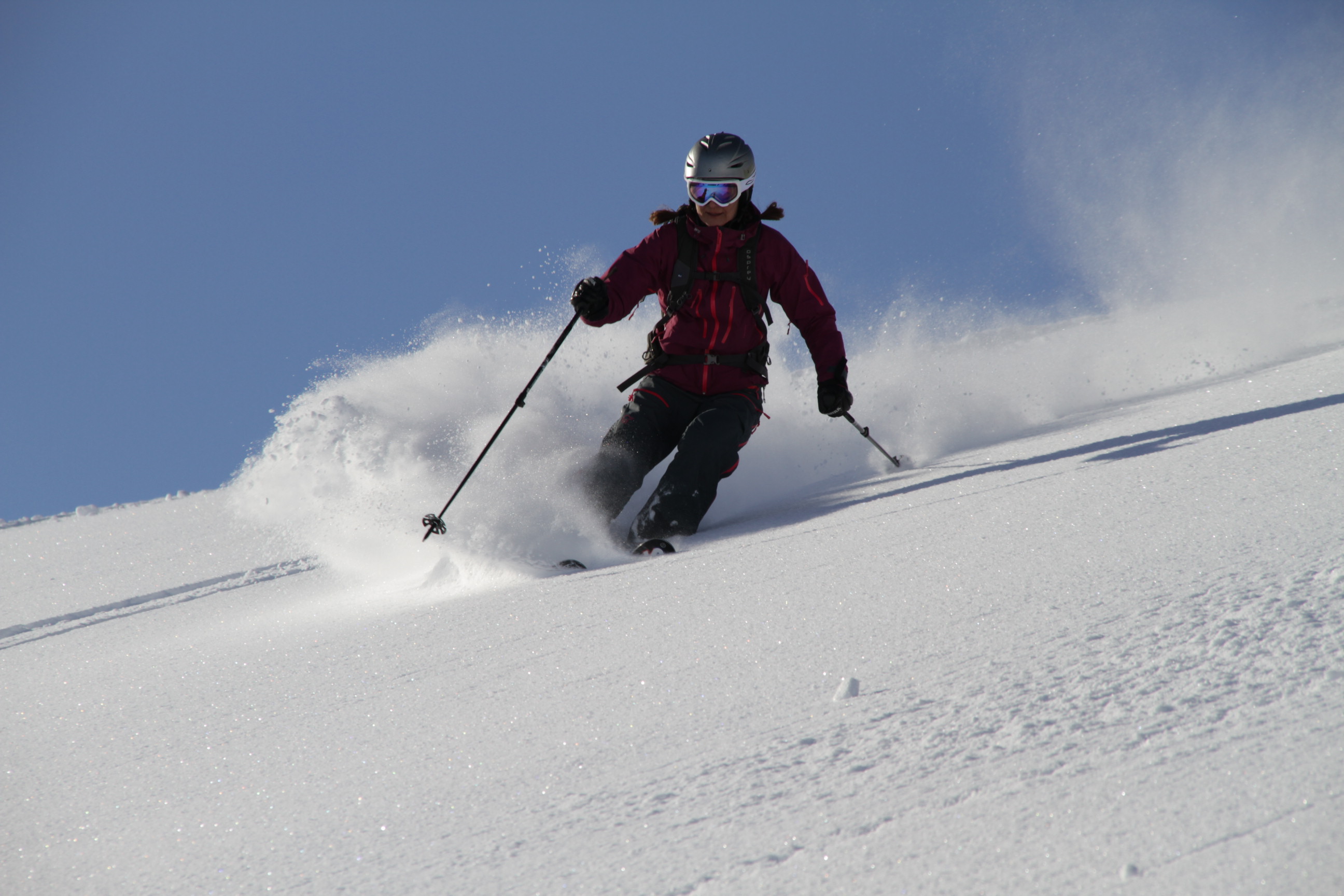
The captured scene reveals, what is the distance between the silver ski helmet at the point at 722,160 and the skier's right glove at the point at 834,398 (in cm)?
109

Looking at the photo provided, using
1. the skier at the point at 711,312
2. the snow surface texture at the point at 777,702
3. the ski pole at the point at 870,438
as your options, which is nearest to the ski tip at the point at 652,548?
the snow surface texture at the point at 777,702

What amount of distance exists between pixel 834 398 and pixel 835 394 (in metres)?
0.02

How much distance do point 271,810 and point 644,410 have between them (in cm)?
302

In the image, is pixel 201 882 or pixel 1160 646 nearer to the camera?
pixel 201 882

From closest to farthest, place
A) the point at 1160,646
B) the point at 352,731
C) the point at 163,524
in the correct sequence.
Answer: the point at 1160,646
the point at 352,731
the point at 163,524

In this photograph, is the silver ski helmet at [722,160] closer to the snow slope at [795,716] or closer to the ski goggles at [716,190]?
the ski goggles at [716,190]

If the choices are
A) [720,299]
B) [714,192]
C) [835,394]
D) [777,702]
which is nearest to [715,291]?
[720,299]

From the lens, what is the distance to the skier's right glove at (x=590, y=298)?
414 centimetres

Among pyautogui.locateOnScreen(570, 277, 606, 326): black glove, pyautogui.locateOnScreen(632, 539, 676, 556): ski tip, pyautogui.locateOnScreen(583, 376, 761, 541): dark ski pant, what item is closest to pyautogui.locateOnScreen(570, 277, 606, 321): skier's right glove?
pyautogui.locateOnScreen(570, 277, 606, 326): black glove

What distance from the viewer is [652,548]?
3.42 meters

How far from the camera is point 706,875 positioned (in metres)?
0.93

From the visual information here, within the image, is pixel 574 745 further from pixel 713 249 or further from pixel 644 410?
pixel 713 249

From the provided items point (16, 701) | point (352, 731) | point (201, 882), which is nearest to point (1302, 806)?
point (201, 882)

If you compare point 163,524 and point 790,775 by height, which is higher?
point 163,524
